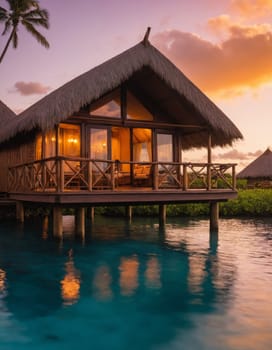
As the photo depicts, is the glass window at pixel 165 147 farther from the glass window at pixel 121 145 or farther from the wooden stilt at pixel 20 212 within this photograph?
the wooden stilt at pixel 20 212

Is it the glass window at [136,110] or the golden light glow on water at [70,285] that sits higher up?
the glass window at [136,110]

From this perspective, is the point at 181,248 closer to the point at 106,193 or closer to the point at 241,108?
the point at 106,193

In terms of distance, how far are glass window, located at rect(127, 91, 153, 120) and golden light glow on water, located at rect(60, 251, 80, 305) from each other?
6.34m

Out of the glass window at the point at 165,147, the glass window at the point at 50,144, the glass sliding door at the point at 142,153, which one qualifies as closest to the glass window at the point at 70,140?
the glass window at the point at 50,144

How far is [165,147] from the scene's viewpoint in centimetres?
1552

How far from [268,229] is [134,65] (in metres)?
7.85

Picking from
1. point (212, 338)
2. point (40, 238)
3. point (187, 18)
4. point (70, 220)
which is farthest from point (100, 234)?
point (212, 338)

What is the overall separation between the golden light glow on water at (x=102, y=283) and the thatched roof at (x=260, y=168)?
31.0 metres

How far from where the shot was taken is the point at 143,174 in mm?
15133

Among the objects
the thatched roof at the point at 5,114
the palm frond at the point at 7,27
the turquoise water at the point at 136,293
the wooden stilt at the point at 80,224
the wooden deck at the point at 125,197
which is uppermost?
the palm frond at the point at 7,27

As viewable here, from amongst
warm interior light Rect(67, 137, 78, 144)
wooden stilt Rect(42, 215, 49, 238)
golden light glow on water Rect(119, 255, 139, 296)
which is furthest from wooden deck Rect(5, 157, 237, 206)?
golden light glow on water Rect(119, 255, 139, 296)

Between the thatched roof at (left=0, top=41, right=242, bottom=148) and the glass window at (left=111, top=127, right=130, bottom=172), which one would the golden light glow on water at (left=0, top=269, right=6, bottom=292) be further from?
the glass window at (left=111, top=127, right=130, bottom=172)

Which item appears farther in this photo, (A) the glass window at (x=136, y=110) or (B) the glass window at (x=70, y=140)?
(A) the glass window at (x=136, y=110)

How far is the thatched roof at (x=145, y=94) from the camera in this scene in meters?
11.9
